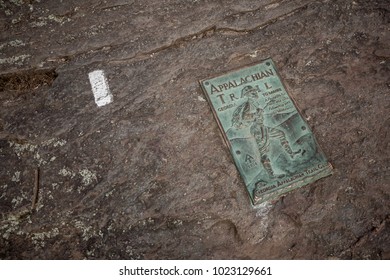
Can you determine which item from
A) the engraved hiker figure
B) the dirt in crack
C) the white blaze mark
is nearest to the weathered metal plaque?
the engraved hiker figure

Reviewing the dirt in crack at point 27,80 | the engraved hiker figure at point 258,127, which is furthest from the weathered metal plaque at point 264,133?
the dirt in crack at point 27,80

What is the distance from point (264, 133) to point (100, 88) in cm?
101

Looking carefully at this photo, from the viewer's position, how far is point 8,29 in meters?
2.09

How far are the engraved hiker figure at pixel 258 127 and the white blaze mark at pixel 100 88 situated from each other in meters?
0.76

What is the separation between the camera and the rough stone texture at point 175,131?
1.48 m

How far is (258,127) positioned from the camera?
1641 mm

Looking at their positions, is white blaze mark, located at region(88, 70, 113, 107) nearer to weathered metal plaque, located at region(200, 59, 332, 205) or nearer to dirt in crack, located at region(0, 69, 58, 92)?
dirt in crack, located at region(0, 69, 58, 92)

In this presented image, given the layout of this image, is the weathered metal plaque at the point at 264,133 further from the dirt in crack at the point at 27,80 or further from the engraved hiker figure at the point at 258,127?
the dirt in crack at the point at 27,80

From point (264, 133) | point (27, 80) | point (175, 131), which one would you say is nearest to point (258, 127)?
point (264, 133)

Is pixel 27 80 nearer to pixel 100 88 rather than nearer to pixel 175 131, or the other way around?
pixel 100 88

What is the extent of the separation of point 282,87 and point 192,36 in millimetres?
698

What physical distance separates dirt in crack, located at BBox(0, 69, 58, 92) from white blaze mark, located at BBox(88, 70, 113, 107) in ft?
0.84
